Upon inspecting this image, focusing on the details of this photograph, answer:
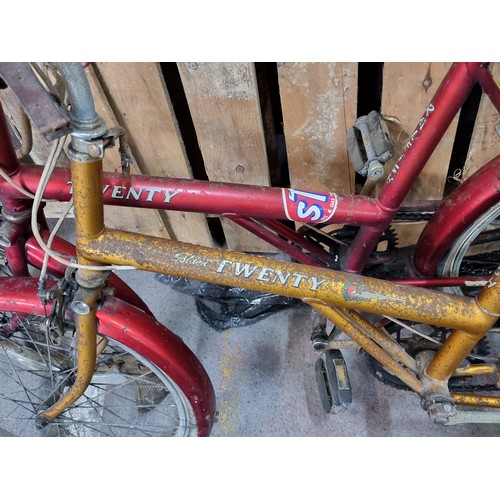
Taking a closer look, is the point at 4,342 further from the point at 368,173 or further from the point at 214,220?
the point at 368,173

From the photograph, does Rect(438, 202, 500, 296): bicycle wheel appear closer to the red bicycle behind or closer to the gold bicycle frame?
the red bicycle behind

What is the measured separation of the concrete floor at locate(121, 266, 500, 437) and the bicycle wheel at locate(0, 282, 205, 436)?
0.24 metres

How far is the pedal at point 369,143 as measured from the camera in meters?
1.31

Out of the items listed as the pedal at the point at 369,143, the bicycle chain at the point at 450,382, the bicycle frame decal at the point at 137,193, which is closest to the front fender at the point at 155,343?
the bicycle frame decal at the point at 137,193

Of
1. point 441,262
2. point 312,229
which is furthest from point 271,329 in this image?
point 441,262

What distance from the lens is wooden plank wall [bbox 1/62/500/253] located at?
54.9 inches

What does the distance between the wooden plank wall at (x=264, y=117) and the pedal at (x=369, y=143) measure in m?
0.10

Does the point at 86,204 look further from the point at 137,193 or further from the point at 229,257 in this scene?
the point at 229,257

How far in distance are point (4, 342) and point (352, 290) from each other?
112cm

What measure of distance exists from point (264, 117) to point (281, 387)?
97 centimetres

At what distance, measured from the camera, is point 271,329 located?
2.01 m

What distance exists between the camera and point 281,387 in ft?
6.13

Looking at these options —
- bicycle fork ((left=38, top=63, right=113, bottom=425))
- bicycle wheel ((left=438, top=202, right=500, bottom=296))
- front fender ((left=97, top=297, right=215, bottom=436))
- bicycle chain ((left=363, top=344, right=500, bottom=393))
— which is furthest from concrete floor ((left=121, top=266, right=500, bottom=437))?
bicycle fork ((left=38, top=63, right=113, bottom=425))

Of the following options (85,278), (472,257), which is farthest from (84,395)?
(472,257)
